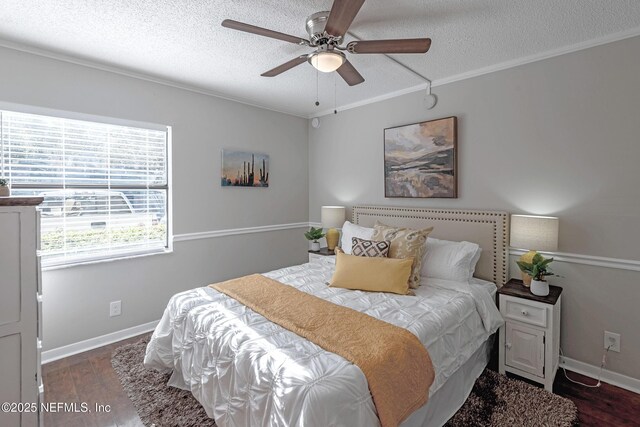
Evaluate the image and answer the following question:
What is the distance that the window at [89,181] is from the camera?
2.46 metres

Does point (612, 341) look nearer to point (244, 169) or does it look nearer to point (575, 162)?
point (575, 162)

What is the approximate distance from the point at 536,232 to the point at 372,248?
4.13ft

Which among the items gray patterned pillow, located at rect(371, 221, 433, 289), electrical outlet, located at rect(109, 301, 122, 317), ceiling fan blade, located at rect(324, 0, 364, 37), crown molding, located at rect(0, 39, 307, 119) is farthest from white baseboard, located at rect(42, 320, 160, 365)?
ceiling fan blade, located at rect(324, 0, 364, 37)

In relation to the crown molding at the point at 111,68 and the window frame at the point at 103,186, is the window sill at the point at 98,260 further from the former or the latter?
the crown molding at the point at 111,68

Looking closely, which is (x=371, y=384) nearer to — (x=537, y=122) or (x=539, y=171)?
(x=539, y=171)

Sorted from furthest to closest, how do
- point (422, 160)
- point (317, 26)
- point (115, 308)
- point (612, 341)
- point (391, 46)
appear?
point (422, 160), point (115, 308), point (612, 341), point (317, 26), point (391, 46)

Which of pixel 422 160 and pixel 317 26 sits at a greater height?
pixel 317 26

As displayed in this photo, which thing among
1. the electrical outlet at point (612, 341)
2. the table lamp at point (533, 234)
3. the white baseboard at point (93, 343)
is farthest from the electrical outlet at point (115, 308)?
the electrical outlet at point (612, 341)

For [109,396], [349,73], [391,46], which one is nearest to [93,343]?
[109,396]

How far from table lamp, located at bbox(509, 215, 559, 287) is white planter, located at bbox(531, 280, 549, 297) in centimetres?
18

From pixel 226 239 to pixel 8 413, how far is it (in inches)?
92.5

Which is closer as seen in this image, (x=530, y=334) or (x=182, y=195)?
(x=530, y=334)

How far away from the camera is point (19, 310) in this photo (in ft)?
4.96

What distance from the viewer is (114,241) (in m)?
2.94
